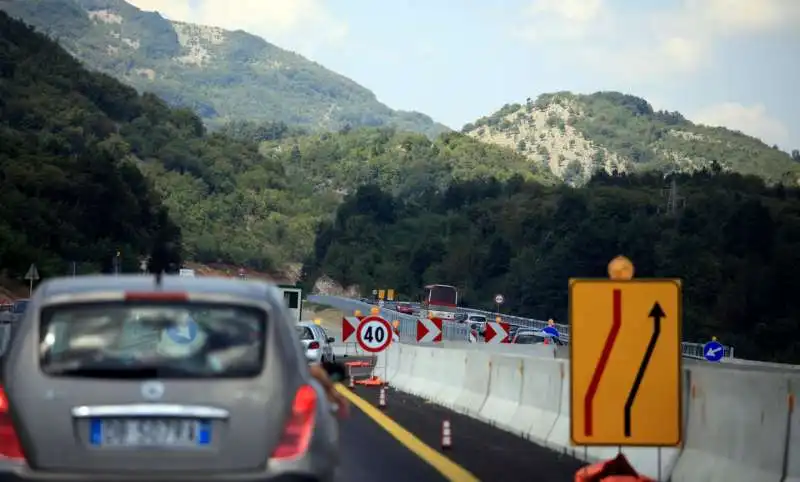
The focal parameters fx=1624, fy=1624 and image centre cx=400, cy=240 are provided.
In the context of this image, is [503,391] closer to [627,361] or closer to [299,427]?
[627,361]

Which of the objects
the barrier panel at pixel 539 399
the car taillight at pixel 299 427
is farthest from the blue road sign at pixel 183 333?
the barrier panel at pixel 539 399

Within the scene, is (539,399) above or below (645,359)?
below

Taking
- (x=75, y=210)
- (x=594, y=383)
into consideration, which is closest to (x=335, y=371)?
(x=594, y=383)

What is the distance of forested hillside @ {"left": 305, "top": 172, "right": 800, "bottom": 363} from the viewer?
12888 centimetres

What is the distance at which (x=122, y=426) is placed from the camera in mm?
7746

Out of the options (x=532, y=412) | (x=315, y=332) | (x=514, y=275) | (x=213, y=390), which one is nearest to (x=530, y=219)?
(x=514, y=275)

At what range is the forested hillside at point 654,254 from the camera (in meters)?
129

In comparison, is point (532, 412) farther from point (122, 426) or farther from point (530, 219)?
point (530, 219)

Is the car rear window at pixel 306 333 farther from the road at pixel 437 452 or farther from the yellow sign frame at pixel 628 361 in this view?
the yellow sign frame at pixel 628 361


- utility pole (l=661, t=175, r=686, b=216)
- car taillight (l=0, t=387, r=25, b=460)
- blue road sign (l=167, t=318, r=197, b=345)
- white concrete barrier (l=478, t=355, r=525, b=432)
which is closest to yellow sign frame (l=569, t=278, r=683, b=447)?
blue road sign (l=167, t=318, r=197, b=345)

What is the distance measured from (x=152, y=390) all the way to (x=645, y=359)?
5110 mm

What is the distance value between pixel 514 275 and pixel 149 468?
15295 centimetres

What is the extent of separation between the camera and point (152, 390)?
7.75 metres

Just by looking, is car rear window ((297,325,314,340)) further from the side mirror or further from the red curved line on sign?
the side mirror
